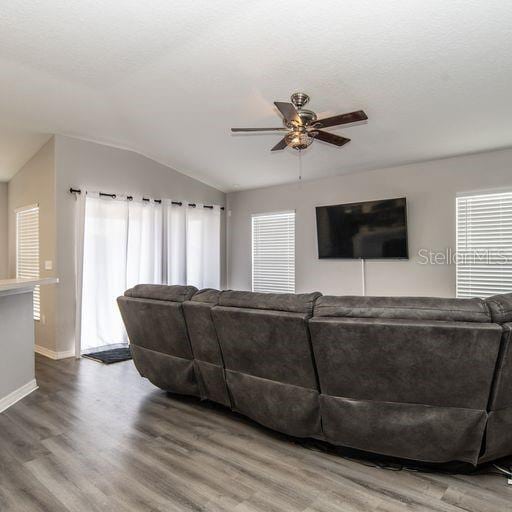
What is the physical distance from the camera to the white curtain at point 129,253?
17.2ft

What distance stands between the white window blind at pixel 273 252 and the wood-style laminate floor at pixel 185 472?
12.0 ft

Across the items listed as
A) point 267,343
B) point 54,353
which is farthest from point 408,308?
point 54,353

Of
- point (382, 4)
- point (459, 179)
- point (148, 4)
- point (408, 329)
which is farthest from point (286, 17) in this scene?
point (459, 179)

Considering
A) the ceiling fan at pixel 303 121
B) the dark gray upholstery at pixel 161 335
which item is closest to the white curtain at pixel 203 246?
the dark gray upholstery at pixel 161 335

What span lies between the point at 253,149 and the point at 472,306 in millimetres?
3913

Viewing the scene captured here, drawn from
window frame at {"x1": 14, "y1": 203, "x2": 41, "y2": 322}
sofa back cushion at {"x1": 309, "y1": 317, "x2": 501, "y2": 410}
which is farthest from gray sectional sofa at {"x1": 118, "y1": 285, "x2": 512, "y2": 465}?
window frame at {"x1": 14, "y1": 203, "x2": 41, "y2": 322}

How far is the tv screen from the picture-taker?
5215 millimetres

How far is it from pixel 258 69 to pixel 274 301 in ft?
7.15

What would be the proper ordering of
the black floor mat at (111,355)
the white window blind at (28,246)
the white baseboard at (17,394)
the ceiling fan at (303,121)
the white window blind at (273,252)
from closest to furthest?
the ceiling fan at (303,121)
the white baseboard at (17,394)
the black floor mat at (111,355)
the white window blind at (28,246)
the white window blind at (273,252)

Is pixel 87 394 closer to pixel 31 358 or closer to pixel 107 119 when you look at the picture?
pixel 31 358

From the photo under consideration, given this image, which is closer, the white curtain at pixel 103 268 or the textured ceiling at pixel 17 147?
the textured ceiling at pixel 17 147

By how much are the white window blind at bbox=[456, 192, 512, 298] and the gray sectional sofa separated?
2.93 metres

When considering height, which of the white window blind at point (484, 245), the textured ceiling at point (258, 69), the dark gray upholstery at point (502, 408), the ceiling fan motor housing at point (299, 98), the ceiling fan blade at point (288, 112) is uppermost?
the textured ceiling at point (258, 69)

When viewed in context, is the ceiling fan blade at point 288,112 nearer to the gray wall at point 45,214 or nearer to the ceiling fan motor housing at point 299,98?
the ceiling fan motor housing at point 299,98
